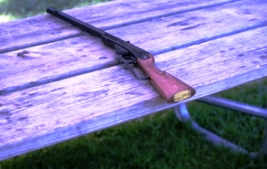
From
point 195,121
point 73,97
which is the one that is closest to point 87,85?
point 73,97

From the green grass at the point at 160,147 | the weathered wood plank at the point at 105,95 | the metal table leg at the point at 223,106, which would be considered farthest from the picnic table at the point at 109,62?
the green grass at the point at 160,147

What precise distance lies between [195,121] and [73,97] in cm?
134

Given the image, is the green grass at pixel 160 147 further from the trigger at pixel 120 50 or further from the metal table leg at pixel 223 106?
the trigger at pixel 120 50

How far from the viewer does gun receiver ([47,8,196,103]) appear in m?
1.02

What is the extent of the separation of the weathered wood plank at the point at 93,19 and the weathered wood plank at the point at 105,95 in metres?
0.30

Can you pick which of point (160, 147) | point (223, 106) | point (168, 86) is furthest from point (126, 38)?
point (160, 147)

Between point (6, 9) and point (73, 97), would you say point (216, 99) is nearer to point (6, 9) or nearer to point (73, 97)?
point (73, 97)

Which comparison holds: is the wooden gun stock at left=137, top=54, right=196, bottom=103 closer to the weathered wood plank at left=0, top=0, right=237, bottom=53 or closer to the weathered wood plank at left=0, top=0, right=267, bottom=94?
the weathered wood plank at left=0, top=0, right=267, bottom=94

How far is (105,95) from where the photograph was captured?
Answer: 1.05 meters

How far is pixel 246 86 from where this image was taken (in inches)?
103

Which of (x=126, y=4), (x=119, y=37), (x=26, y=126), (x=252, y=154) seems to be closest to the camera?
(x=26, y=126)

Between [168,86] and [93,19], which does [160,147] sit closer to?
[93,19]

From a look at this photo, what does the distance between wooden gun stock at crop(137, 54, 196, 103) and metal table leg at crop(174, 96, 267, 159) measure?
651 millimetres

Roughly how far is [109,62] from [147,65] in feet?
0.43
